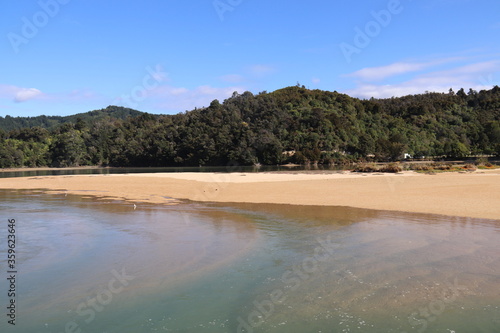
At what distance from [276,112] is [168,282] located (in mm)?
109004

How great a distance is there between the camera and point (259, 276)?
Result: 8.89 metres

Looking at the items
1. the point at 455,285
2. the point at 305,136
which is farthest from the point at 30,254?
the point at 305,136

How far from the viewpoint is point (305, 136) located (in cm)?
10325

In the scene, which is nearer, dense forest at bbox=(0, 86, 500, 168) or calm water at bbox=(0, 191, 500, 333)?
calm water at bbox=(0, 191, 500, 333)

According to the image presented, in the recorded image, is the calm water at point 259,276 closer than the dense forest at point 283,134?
Yes

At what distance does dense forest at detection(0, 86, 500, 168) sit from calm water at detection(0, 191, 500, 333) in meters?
78.8

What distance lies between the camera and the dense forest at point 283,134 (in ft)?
317

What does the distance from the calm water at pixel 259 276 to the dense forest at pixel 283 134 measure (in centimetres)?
7879

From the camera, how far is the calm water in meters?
6.64

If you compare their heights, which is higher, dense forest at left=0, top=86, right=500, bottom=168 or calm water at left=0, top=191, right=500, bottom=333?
dense forest at left=0, top=86, right=500, bottom=168

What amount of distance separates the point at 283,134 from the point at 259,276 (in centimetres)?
9810

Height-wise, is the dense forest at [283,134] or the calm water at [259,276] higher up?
the dense forest at [283,134]

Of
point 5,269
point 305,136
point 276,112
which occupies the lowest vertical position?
point 5,269

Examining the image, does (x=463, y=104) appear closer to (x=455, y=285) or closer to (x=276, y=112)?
(x=276, y=112)
